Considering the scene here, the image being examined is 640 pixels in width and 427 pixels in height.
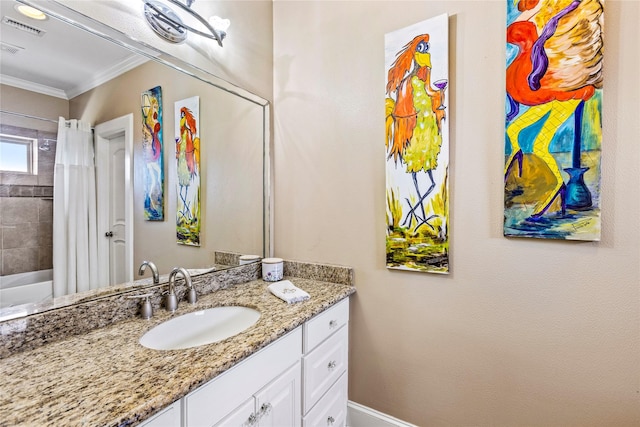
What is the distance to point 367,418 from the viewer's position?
5.30 ft

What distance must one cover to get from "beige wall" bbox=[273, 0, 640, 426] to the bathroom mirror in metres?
0.17

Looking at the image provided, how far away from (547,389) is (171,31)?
223 centimetres

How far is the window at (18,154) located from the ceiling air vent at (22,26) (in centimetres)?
34

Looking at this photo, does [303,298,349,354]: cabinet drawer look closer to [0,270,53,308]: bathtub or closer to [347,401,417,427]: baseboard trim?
[347,401,417,427]: baseboard trim

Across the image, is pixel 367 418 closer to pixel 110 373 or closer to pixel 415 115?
pixel 110 373

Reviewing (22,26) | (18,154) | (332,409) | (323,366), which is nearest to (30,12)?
(22,26)

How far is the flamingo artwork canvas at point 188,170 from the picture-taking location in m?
1.41

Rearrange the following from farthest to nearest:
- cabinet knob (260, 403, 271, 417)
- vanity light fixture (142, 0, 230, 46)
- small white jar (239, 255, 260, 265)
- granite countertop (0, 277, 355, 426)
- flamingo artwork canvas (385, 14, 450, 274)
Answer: small white jar (239, 255, 260, 265), flamingo artwork canvas (385, 14, 450, 274), vanity light fixture (142, 0, 230, 46), cabinet knob (260, 403, 271, 417), granite countertop (0, 277, 355, 426)

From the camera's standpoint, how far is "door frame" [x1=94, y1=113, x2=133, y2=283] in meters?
1.13

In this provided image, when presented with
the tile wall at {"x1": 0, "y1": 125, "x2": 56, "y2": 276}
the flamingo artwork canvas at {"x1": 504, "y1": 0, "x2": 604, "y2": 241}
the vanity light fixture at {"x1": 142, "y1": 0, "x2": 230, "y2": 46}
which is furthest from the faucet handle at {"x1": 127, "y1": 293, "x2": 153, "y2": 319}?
the flamingo artwork canvas at {"x1": 504, "y1": 0, "x2": 604, "y2": 241}

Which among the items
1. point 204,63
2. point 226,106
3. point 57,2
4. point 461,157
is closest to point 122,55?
point 57,2

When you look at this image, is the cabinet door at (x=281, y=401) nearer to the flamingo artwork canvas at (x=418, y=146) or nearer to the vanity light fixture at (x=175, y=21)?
the flamingo artwork canvas at (x=418, y=146)

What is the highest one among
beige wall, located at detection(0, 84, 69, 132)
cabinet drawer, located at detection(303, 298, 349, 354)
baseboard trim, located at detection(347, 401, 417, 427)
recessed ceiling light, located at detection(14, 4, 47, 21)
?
recessed ceiling light, located at detection(14, 4, 47, 21)

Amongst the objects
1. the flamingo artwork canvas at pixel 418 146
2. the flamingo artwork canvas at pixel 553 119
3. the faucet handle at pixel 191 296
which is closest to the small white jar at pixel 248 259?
the faucet handle at pixel 191 296
